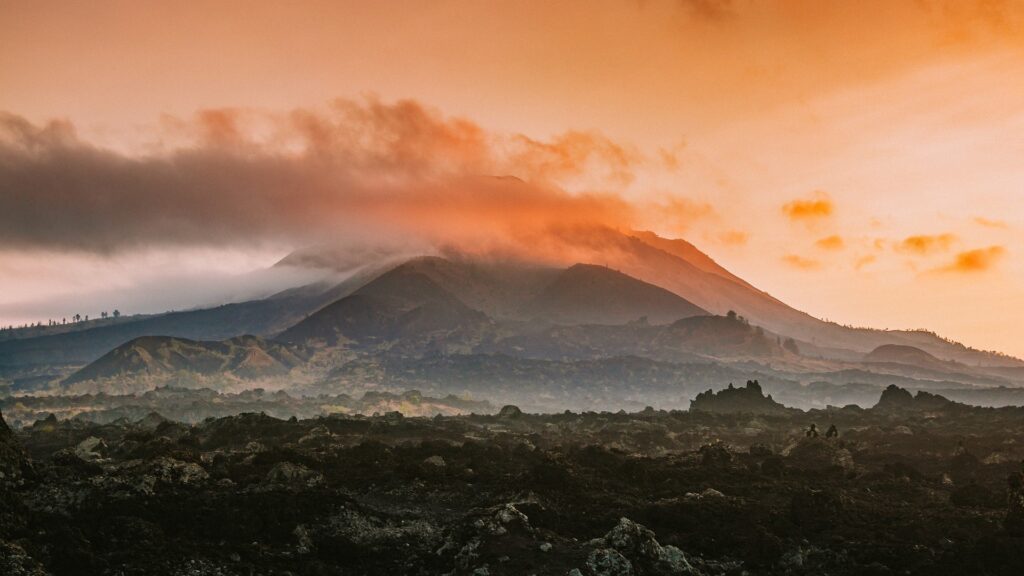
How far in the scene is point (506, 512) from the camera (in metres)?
43.1

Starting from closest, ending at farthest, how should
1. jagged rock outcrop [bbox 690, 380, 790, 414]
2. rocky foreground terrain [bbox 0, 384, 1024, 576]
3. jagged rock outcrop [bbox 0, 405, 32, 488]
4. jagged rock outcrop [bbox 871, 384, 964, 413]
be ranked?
rocky foreground terrain [bbox 0, 384, 1024, 576] < jagged rock outcrop [bbox 0, 405, 32, 488] < jagged rock outcrop [bbox 871, 384, 964, 413] < jagged rock outcrop [bbox 690, 380, 790, 414]

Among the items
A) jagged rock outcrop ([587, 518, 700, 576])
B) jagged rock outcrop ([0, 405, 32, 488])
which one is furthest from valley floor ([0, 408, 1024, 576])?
jagged rock outcrop ([0, 405, 32, 488])

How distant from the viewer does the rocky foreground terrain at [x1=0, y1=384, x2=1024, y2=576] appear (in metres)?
36.8

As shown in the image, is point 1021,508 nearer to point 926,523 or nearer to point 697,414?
point 926,523

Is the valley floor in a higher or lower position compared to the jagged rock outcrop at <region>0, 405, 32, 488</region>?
lower

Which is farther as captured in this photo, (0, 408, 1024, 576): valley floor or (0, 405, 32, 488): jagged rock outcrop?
(0, 405, 32, 488): jagged rock outcrop

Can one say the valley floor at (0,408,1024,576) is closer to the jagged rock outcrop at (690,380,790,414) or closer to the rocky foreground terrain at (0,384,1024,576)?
the rocky foreground terrain at (0,384,1024,576)

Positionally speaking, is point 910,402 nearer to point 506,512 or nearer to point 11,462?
point 506,512

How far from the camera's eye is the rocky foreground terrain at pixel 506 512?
36.8m

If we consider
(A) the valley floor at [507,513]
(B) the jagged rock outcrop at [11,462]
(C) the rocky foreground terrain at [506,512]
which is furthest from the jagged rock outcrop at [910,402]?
(B) the jagged rock outcrop at [11,462]

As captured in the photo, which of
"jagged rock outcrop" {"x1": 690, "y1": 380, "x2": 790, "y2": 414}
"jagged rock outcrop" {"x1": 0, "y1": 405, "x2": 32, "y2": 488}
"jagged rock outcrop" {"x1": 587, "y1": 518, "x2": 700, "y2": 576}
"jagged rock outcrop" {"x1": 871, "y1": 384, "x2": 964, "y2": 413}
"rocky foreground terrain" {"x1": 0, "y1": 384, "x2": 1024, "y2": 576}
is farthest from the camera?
"jagged rock outcrop" {"x1": 690, "y1": 380, "x2": 790, "y2": 414}

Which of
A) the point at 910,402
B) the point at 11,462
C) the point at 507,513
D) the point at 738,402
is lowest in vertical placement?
the point at 507,513

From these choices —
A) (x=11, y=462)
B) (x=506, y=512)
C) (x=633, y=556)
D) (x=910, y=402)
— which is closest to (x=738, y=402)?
(x=910, y=402)

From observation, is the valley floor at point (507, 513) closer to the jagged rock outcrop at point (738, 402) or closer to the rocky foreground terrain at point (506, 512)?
the rocky foreground terrain at point (506, 512)
